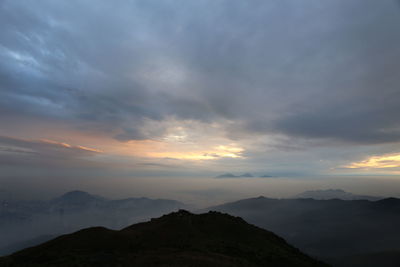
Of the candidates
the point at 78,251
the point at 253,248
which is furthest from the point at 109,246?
the point at 253,248

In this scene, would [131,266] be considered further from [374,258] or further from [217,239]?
[374,258]

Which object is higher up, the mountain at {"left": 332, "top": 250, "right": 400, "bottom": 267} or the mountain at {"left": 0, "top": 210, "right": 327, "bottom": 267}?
the mountain at {"left": 0, "top": 210, "right": 327, "bottom": 267}

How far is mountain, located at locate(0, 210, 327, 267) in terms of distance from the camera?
113 feet

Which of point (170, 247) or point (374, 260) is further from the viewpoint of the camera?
point (374, 260)

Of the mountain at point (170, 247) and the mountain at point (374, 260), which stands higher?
the mountain at point (170, 247)

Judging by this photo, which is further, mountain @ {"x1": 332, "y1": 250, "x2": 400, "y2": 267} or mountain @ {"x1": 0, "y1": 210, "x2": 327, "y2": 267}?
mountain @ {"x1": 332, "y1": 250, "x2": 400, "y2": 267}

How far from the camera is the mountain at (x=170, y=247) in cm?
3459

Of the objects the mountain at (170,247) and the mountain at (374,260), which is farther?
the mountain at (374,260)

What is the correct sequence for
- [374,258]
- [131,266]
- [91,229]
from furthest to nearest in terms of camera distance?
[374,258], [91,229], [131,266]

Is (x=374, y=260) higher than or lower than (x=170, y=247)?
lower

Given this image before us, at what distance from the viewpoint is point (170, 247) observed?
45344mm

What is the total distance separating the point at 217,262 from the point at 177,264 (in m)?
7.03

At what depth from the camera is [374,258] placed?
148 m

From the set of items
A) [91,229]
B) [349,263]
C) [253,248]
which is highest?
[91,229]
